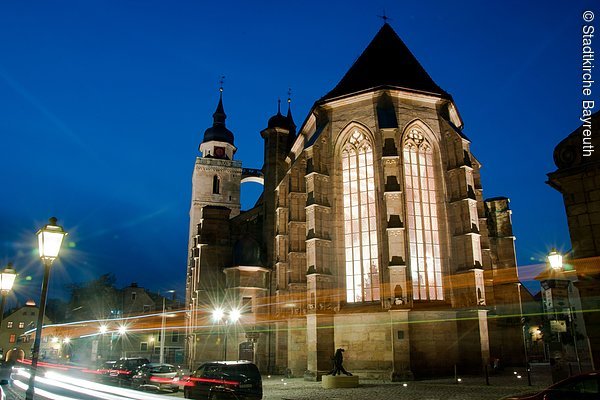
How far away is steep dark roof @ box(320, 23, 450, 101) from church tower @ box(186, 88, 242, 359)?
1559 cm

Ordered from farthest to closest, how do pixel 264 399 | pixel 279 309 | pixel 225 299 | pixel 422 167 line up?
pixel 225 299
pixel 279 309
pixel 422 167
pixel 264 399

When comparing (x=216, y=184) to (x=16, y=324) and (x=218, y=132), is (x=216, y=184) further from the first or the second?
(x=16, y=324)

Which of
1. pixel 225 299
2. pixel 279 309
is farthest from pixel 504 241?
pixel 225 299

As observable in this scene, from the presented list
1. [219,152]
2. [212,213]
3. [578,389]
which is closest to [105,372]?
[212,213]

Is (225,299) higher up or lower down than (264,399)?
higher up

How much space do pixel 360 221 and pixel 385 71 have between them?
28.8ft

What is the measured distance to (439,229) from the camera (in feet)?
78.9

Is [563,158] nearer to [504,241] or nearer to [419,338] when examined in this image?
[419,338]

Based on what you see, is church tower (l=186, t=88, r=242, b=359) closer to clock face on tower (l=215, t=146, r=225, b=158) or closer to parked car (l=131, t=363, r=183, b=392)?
clock face on tower (l=215, t=146, r=225, b=158)

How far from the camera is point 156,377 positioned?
1875 cm

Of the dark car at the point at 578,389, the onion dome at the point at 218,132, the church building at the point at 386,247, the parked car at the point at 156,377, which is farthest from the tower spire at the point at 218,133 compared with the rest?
the dark car at the point at 578,389

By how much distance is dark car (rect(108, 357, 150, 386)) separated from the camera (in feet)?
66.6

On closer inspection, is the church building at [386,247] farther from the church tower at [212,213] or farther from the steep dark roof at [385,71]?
the church tower at [212,213]

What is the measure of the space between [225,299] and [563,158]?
27.3 metres
